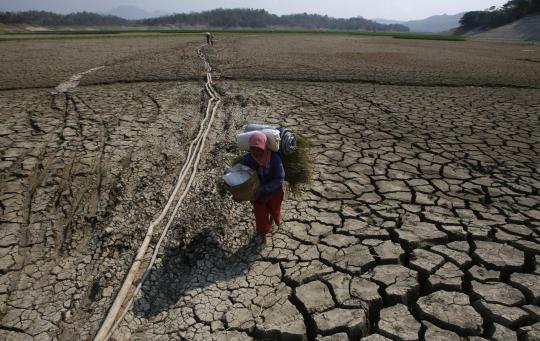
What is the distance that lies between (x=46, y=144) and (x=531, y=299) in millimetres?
5648

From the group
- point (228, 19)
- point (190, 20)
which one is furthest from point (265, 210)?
point (228, 19)

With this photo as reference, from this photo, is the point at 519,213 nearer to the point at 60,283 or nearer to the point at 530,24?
the point at 60,283

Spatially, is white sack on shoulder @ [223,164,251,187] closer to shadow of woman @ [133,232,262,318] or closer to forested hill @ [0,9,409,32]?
shadow of woman @ [133,232,262,318]

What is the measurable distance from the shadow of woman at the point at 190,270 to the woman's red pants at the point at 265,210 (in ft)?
0.53

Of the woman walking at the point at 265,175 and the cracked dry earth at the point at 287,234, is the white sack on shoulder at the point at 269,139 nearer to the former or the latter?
the woman walking at the point at 265,175

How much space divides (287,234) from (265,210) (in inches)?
14.8

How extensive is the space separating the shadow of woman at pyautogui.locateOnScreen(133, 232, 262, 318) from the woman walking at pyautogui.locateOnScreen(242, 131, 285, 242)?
0.95ft

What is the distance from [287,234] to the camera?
11.1 feet

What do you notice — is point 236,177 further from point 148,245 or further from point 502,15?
point 502,15

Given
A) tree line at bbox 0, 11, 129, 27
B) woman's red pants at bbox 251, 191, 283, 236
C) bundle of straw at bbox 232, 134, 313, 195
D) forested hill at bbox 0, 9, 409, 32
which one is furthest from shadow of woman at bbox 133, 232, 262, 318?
forested hill at bbox 0, 9, 409, 32

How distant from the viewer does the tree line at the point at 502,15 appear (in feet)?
176

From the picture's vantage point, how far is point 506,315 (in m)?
2.46

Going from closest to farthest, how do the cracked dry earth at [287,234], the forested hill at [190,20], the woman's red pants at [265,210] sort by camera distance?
the cracked dry earth at [287,234], the woman's red pants at [265,210], the forested hill at [190,20]

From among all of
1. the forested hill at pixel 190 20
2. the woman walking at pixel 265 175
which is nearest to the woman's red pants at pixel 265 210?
the woman walking at pixel 265 175
